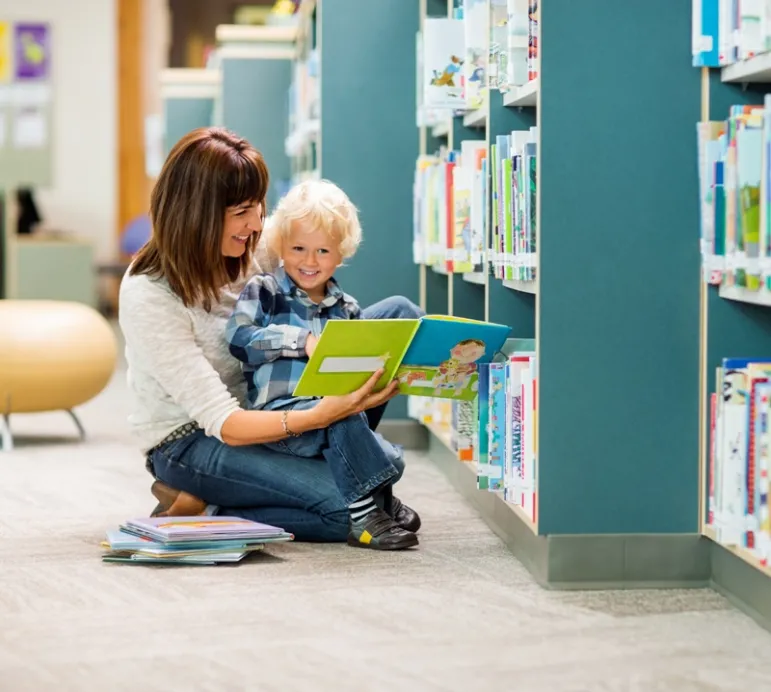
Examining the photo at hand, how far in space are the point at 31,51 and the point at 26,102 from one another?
381mm

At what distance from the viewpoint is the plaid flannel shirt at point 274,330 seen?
2609mm

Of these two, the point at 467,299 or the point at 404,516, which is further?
the point at 467,299

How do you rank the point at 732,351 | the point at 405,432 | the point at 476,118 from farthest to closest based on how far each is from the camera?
the point at 405,432, the point at 476,118, the point at 732,351

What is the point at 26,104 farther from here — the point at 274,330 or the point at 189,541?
the point at 189,541

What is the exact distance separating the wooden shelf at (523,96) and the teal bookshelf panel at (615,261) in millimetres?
141

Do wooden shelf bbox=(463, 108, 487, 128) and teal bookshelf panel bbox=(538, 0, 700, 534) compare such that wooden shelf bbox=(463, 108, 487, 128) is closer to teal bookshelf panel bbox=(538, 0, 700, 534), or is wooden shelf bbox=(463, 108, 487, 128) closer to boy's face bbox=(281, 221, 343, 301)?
boy's face bbox=(281, 221, 343, 301)

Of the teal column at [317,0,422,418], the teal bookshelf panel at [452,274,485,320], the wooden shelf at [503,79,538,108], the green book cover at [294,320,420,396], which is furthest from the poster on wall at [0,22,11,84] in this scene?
the green book cover at [294,320,420,396]

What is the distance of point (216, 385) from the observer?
8.43 feet

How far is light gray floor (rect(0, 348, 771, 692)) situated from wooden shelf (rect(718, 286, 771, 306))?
51 centimetres

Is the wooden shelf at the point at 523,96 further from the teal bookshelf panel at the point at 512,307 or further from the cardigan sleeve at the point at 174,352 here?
the cardigan sleeve at the point at 174,352

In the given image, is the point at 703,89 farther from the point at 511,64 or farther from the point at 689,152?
Answer: the point at 511,64

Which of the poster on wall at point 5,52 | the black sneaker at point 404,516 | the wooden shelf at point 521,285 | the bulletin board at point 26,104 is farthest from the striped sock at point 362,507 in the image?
the poster on wall at point 5,52

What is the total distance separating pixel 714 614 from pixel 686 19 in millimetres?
990

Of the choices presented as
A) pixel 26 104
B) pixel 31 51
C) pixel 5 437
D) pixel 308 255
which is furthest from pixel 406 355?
pixel 31 51
